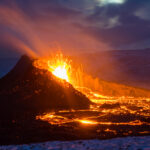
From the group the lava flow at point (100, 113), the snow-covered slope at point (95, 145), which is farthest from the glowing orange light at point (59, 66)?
the snow-covered slope at point (95, 145)

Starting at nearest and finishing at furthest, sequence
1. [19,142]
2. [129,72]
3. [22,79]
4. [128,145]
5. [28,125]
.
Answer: [128,145] → [19,142] → [28,125] → [22,79] → [129,72]

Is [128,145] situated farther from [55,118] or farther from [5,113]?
[5,113]

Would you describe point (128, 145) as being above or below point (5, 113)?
below

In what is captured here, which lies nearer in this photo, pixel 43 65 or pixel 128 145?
pixel 128 145

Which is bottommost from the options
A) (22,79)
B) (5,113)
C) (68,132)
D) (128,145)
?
(128,145)

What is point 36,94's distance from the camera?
19.7 m

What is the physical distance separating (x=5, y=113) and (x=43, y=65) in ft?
20.5

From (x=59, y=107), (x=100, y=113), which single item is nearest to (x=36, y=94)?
(x=59, y=107)

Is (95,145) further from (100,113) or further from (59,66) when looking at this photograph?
(59,66)

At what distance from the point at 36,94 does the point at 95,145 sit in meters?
10.0

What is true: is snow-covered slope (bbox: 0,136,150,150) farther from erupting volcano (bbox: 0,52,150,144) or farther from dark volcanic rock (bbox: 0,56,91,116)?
dark volcanic rock (bbox: 0,56,91,116)

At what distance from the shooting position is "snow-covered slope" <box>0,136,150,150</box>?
9.93m

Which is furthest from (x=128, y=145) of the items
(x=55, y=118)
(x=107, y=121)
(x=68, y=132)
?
Answer: (x=55, y=118)

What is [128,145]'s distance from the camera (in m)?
10.1
